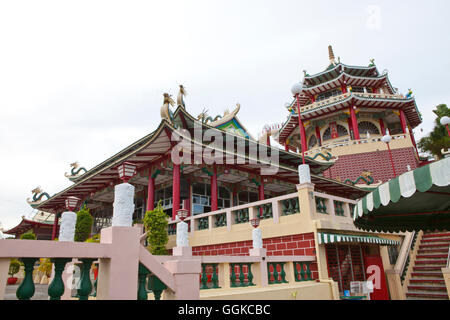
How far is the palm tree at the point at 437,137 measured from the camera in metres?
29.7

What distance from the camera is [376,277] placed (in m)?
9.95

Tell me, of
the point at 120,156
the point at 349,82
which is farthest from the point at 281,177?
the point at 349,82

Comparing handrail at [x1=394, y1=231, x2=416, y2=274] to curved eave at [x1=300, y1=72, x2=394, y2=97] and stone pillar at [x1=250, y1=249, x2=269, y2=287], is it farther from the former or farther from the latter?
curved eave at [x1=300, y1=72, x2=394, y2=97]

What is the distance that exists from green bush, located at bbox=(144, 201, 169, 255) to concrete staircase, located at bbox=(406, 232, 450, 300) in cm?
905

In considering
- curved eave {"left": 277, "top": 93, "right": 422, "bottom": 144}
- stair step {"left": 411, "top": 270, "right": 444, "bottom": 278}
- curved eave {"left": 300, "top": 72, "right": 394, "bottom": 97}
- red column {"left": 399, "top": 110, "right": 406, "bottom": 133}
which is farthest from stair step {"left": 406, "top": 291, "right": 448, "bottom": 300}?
curved eave {"left": 300, "top": 72, "right": 394, "bottom": 97}

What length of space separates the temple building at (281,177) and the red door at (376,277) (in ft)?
0.12

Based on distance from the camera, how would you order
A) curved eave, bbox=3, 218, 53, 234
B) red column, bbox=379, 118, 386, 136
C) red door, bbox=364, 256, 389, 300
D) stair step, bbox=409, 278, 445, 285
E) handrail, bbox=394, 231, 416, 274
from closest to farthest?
red door, bbox=364, 256, 389, 300
stair step, bbox=409, 278, 445, 285
handrail, bbox=394, 231, 416, 274
curved eave, bbox=3, 218, 53, 234
red column, bbox=379, 118, 386, 136

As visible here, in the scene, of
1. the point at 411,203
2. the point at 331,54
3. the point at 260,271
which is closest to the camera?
the point at 411,203

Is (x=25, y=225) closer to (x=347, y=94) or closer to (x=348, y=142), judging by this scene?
(x=348, y=142)

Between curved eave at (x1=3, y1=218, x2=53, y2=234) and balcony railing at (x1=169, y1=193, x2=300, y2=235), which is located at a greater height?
curved eave at (x1=3, y1=218, x2=53, y2=234)

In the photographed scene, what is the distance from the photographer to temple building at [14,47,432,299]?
9.10 m

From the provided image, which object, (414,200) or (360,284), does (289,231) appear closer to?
(360,284)

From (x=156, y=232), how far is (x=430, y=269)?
10.6 meters
